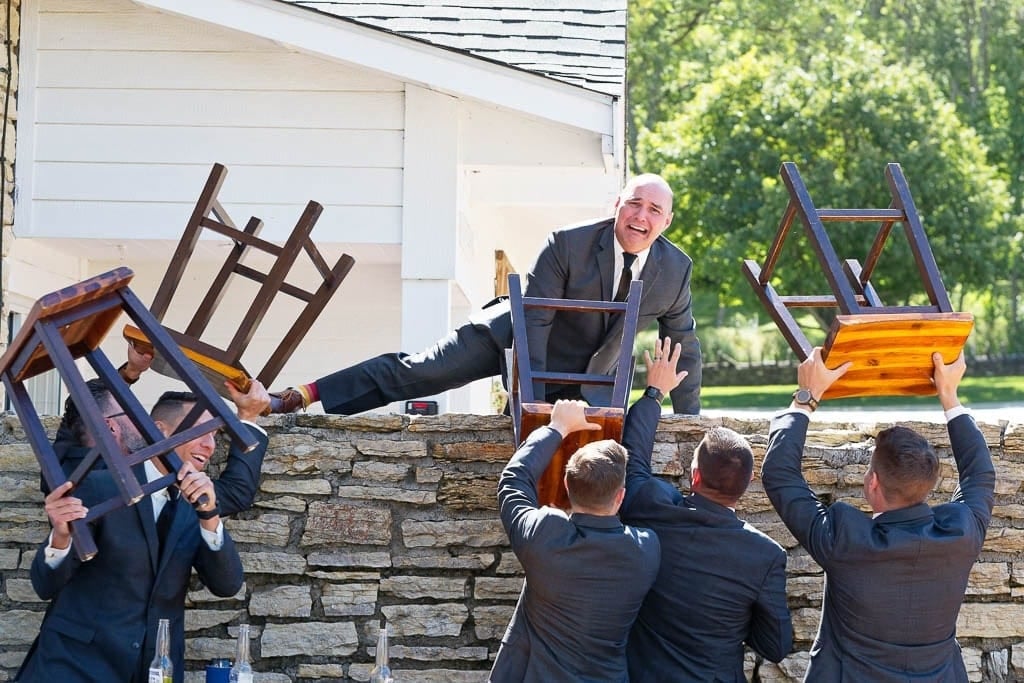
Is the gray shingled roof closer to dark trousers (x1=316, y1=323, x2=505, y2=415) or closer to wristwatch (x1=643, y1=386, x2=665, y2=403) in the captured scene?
Answer: dark trousers (x1=316, y1=323, x2=505, y2=415)

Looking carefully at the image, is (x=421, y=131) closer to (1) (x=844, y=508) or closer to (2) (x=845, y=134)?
(1) (x=844, y=508)

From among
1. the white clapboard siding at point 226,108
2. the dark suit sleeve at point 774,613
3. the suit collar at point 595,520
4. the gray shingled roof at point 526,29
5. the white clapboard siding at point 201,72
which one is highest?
the gray shingled roof at point 526,29

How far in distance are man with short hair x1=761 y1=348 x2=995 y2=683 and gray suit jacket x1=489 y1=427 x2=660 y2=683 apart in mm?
553

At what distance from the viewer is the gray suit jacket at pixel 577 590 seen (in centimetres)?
376

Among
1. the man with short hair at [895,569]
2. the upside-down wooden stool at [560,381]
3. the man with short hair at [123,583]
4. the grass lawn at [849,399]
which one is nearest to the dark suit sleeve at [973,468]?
the man with short hair at [895,569]

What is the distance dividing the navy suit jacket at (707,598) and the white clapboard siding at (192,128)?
3.17m

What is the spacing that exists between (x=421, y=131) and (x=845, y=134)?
16.1 meters

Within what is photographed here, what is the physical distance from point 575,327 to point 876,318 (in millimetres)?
1302

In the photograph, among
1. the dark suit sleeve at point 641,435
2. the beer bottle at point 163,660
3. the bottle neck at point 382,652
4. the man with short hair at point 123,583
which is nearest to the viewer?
the beer bottle at point 163,660

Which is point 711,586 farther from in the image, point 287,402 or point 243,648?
point 287,402

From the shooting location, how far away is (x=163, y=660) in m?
4.06

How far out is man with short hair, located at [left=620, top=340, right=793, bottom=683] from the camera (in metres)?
3.96

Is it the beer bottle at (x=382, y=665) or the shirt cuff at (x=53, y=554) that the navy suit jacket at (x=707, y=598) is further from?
the shirt cuff at (x=53, y=554)

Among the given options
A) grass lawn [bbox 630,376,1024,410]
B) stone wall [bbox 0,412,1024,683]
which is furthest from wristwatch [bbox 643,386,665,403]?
grass lawn [bbox 630,376,1024,410]
